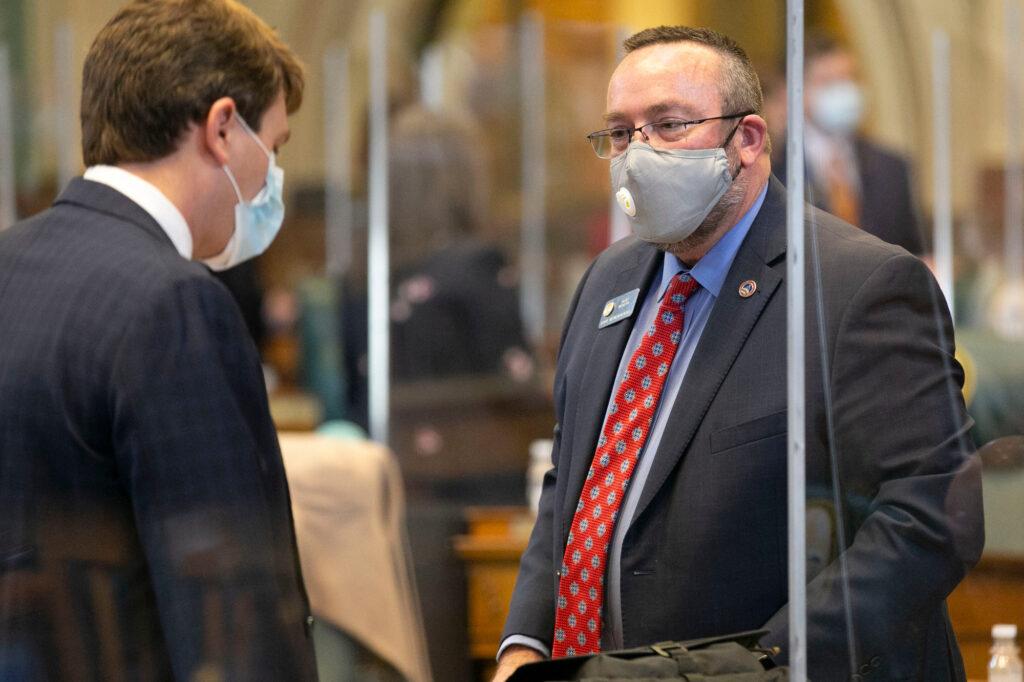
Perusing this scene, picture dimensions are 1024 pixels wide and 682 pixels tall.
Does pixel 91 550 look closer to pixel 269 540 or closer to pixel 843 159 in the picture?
pixel 269 540

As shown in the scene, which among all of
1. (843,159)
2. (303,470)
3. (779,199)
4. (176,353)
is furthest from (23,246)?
(843,159)

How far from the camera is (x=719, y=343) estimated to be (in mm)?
2137

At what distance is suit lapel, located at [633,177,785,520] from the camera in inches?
83.3

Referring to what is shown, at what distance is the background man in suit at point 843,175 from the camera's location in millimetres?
1894

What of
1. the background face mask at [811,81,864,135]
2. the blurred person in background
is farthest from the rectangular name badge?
the blurred person in background

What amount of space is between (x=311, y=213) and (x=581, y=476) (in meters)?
7.00

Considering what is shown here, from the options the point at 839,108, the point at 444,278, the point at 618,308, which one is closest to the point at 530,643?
the point at 618,308

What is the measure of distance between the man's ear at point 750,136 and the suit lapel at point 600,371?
0.89ft

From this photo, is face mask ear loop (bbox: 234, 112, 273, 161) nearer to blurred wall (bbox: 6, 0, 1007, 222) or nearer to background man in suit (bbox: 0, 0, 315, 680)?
background man in suit (bbox: 0, 0, 315, 680)

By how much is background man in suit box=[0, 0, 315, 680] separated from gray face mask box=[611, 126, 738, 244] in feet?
1.97

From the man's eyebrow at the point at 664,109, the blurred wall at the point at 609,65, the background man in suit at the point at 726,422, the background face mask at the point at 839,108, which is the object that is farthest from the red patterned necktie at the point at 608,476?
the background face mask at the point at 839,108

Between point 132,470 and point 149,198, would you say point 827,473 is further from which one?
point 149,198

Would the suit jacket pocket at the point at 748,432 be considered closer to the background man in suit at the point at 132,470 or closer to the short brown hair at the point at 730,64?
the short brown hair at the point at 730,64

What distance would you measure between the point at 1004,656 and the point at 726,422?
487 mm
